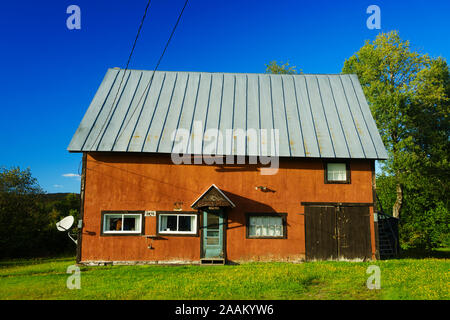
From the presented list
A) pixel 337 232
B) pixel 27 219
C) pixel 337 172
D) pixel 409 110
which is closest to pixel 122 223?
pixel 337 232

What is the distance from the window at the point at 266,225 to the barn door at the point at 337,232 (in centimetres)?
116

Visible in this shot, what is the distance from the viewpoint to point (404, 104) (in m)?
25.2

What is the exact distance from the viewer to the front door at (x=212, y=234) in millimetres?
15039

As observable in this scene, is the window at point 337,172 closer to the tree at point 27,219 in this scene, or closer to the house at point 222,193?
the house at point 222,193

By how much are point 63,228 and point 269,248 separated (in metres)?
9.49

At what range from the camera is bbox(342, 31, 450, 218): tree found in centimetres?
2466

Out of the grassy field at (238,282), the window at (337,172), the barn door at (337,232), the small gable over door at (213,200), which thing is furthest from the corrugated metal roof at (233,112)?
the grassy field at (238,282)

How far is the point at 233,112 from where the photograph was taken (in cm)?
1764

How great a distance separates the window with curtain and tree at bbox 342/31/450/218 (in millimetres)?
10873

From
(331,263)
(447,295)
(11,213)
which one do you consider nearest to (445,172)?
(331,263)

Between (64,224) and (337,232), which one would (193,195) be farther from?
(337,232)

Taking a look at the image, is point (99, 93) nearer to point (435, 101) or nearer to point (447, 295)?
point (447, 295)

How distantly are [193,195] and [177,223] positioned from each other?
148 centimetres

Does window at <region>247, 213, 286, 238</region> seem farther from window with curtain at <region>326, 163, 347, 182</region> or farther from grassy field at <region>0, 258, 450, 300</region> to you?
window with curtain at <region>326, 163, 347, 182</region>
